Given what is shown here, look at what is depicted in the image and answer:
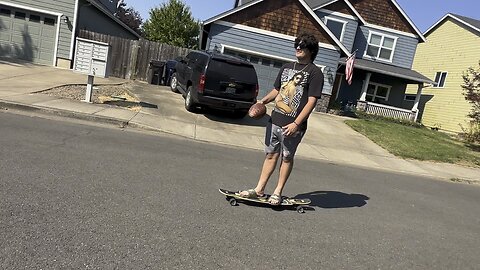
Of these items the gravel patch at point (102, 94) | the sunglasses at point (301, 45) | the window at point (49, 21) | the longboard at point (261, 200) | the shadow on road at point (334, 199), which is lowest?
the shadow on road at point (334, 199)

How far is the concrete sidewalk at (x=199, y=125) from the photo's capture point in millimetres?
9281

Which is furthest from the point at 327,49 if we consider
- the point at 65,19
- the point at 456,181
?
the point at 65,19

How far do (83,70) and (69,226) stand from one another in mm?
7494

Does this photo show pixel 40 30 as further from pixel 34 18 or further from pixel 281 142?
pixel 281 142

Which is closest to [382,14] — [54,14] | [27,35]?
[54,14]

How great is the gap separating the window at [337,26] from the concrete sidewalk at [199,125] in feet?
34.3

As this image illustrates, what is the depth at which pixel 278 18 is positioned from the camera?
63.0 ft

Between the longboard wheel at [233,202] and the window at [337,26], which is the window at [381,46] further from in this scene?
the longboard wheel at [233,202]

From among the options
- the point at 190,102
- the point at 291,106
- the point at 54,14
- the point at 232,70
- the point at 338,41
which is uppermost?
the point at 338,41

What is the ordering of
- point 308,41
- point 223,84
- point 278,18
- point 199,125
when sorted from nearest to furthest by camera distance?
point 308,41
point 199,125
point 223,84
point 278,18

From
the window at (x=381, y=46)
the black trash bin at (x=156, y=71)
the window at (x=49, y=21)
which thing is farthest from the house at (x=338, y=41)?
the window at (x=49, y=21)

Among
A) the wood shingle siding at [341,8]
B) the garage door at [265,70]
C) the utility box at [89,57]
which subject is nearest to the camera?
the utility box at [89,57]

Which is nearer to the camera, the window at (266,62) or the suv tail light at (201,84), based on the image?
the suv tail light at (201,84)

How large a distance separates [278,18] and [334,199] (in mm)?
14681
